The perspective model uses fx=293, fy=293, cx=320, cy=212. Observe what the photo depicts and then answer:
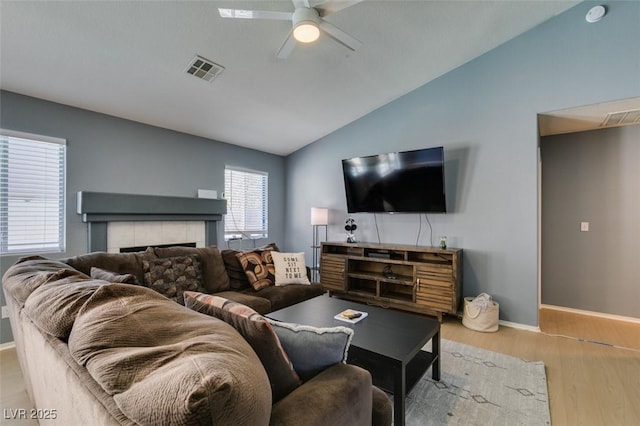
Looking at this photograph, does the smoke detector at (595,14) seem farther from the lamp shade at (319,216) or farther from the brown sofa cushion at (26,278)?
the brown sofa cushion at (26,278)

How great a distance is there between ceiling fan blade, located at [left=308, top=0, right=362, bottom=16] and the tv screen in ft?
6.53

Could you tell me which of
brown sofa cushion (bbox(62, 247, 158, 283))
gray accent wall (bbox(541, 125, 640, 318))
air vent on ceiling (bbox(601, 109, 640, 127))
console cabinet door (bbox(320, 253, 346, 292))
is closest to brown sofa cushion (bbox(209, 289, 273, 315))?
brown sofa cushion (bbox(62, 247, 158, 283))

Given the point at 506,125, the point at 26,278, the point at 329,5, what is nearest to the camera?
the point at 26,278

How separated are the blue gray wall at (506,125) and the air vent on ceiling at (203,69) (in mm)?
2359

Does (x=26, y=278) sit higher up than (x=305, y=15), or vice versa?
(x=305, y=15)

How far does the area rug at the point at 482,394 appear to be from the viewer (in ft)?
5.63

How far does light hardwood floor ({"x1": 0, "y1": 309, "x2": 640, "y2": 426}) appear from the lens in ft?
5.93

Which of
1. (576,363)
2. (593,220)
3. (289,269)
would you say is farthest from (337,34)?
(593,220)

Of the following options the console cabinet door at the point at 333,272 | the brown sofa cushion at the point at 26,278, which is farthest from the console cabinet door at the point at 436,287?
the brown sofa cushion at the point at 26,278

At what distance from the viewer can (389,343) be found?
1.75 metres

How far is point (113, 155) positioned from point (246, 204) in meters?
1.97

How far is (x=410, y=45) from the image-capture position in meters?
2.94

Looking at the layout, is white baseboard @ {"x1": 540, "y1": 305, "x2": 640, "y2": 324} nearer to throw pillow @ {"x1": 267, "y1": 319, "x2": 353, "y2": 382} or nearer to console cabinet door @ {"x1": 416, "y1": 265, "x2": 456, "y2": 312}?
console cabinet door @ {"x1": 416, "y1": 265, "x2": 456, "y2": 312}

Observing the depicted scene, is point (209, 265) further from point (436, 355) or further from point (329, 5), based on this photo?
point (329, 5)
